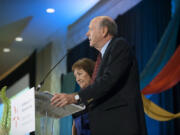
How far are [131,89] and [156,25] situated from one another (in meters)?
3.50

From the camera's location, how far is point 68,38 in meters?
8.11

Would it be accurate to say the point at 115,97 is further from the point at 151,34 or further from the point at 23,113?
the point at 151,34

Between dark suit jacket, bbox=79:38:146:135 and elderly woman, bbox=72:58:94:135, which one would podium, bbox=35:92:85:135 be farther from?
elderly woman, bbox=72:58:94:135

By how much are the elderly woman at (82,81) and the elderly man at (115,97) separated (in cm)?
70

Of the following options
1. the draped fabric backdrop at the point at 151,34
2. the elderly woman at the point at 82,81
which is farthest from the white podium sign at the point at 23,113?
the draped fabric backdrop at the point at 151,34

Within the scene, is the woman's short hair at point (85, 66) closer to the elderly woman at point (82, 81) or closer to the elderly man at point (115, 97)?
the elderly woman at point (82, 81)

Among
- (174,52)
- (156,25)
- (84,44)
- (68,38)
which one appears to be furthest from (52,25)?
(174,52)

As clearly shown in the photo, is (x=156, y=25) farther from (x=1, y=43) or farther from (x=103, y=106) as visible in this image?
(x=1, y=43)

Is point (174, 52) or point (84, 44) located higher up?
point (84, 44)

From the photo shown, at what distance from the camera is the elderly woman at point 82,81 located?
2.59m

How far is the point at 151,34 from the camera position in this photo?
5215mm

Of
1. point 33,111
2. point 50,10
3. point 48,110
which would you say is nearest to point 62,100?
point 33,111

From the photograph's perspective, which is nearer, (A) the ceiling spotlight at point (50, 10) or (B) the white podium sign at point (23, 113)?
(B) the white podium sign at point (23, 113)

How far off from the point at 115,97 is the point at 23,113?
1.98 feet
